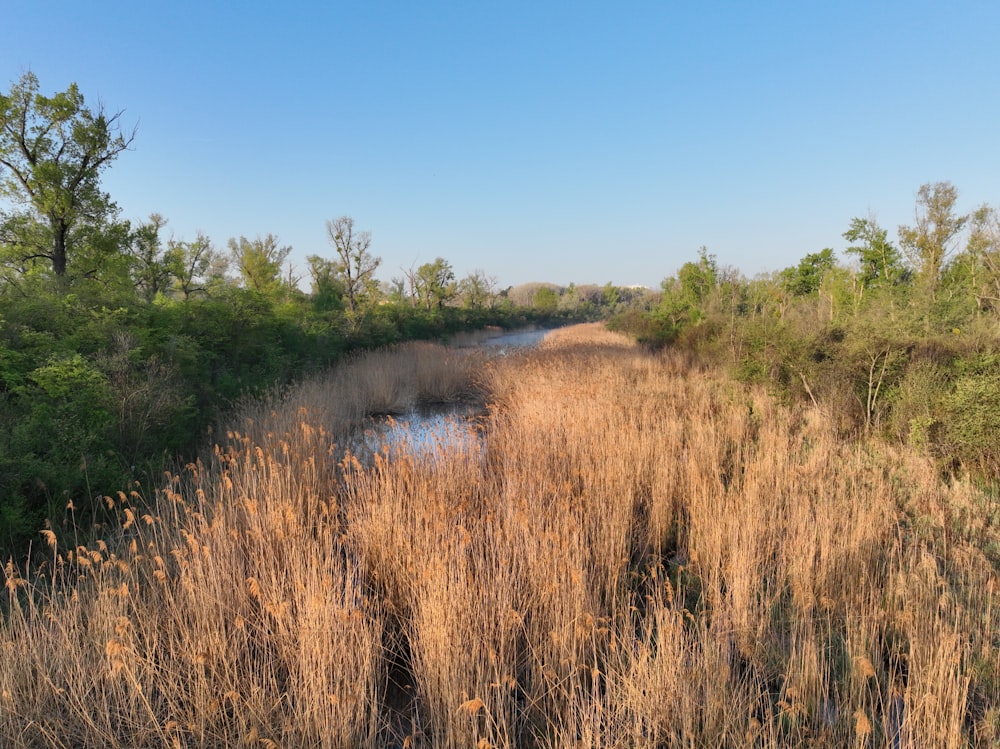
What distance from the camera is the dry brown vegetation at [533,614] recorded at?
2.00 m

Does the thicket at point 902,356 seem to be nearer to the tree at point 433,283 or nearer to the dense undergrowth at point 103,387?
the dense undergrowth at point 103,387

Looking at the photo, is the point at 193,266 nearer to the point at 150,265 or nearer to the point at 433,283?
the point at 150,265

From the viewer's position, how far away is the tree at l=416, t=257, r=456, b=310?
40469 mm

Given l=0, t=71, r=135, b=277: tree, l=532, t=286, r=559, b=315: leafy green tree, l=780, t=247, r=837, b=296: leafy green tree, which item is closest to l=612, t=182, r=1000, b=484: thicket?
l=780, t=247, r=837, b=296: leafy green tree

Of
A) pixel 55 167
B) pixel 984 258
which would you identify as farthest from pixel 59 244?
pixel 984 258

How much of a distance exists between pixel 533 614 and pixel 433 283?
130 ft

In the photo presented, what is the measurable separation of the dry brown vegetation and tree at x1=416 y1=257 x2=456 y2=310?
36302mm

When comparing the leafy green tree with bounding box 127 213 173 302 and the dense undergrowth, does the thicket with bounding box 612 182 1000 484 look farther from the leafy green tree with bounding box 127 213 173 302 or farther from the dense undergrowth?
the leafy green tree with bounding box 127 213 173 302

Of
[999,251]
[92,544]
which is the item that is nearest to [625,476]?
[92,544]

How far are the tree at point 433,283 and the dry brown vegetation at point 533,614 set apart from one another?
36302 millimetres

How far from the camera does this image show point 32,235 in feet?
40.4

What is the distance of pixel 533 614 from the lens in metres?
2.64

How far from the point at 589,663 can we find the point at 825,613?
69.8 inches

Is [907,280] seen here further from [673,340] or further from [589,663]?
[589,663]
